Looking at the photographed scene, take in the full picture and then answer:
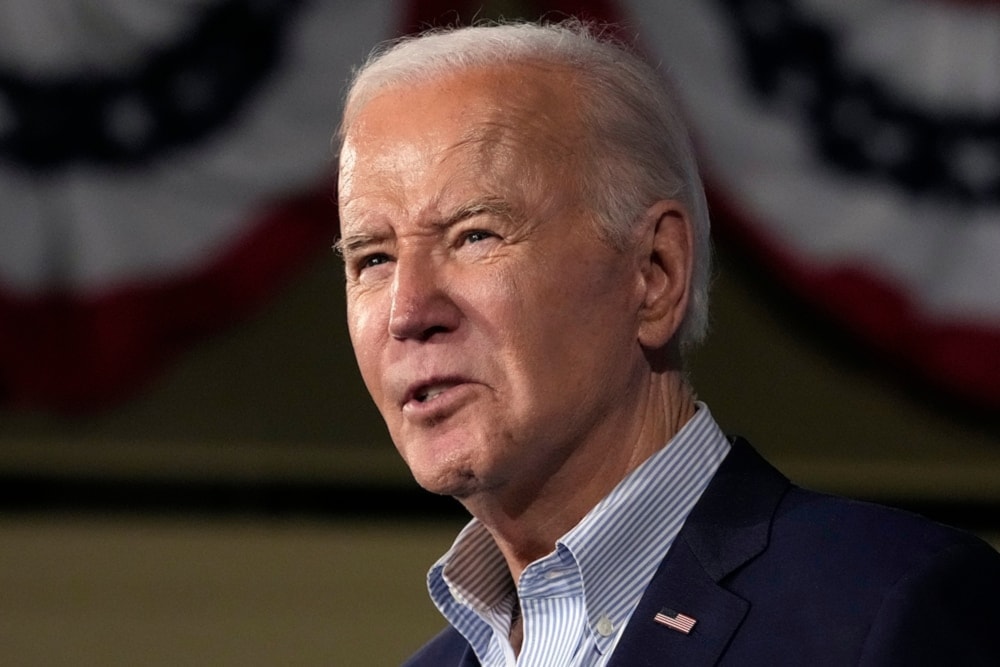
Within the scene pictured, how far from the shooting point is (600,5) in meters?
3.93

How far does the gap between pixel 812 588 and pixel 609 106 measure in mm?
637

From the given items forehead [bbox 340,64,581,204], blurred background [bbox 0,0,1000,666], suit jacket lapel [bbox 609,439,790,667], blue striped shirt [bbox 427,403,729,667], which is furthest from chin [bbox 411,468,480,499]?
blurred background [bbox 0,0,1000,666]

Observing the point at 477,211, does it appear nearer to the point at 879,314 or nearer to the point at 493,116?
the point at 493,116

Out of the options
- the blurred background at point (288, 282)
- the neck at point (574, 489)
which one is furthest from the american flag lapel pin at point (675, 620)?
the blurred background at point (288, 282)

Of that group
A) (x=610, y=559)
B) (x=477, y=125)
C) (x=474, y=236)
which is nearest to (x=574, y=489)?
(x=610, y=559)

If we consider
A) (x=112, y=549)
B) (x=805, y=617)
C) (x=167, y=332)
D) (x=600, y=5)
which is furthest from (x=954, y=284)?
(x=805, y=617)

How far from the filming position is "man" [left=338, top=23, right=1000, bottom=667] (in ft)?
6.04

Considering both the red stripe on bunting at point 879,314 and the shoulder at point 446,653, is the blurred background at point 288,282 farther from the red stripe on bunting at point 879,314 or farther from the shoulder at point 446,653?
the shoulder at point 446,653

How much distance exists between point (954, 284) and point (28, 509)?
237 centimetres

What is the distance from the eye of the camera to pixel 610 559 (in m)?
1.88

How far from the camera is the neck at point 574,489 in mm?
1945

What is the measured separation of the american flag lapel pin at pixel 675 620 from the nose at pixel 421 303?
40cm

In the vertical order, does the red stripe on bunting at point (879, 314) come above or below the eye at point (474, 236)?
below

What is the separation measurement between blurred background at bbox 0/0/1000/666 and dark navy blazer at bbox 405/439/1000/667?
221 centimetres
